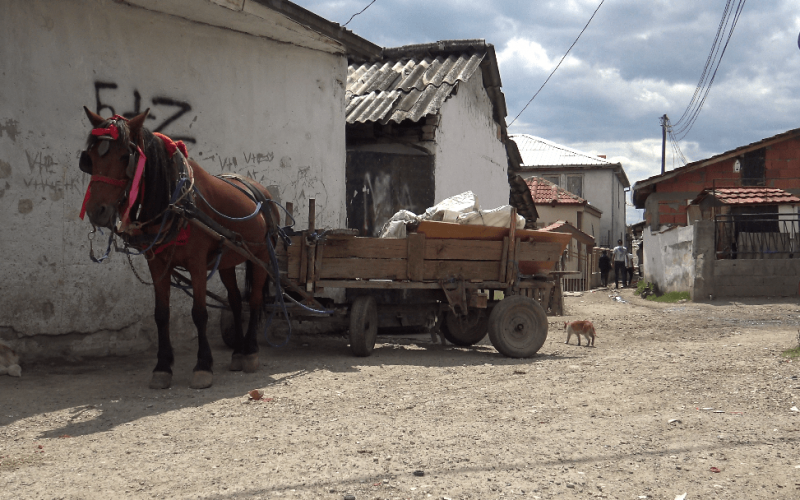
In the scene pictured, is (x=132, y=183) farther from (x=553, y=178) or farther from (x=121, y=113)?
(x=553, y=178)

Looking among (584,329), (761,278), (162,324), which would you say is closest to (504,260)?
(584,329)

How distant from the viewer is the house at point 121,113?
6.11 meters

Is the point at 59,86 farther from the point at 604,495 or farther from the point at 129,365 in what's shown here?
the point at 604,495

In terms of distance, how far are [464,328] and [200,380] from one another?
356 centimetres

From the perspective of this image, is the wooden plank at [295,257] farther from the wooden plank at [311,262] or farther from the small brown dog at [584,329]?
the small brown dog at [584,329]

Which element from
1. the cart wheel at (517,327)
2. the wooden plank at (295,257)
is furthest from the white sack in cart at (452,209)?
the wooden plank at (295,257)

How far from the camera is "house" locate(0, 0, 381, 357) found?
611 centimetres

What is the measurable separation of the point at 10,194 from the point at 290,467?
14.1 feet

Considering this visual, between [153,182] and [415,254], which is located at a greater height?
[153,182]

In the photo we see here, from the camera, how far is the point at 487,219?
704 cm

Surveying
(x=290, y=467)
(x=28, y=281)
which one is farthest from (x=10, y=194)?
(x=290, y=467)

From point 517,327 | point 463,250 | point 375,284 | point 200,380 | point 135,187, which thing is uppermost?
point 135,187

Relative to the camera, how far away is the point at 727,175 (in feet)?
72.9

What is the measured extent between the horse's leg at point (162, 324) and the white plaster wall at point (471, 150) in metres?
5.93
